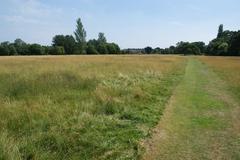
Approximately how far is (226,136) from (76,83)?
8128 millimetres

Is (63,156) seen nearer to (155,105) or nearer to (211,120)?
(211,120)

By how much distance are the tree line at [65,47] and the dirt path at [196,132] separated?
76502mm

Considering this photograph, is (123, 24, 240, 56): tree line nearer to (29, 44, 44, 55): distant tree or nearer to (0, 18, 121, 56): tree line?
(0, 18, 121, 56): tree line

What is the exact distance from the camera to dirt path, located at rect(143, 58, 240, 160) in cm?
588

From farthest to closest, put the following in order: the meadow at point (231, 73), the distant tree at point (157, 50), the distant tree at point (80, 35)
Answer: the distant tree at point (157, 50) → the distant tree at point (80, 35) → the meadow at point (231, 73)

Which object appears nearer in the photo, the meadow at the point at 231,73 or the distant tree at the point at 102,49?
the meadow at the point at 231,73

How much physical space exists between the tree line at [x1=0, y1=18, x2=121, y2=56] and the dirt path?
76.5m

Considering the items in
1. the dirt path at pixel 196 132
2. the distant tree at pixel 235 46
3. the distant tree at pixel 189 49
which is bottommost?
the distant tree at pixel 189 49

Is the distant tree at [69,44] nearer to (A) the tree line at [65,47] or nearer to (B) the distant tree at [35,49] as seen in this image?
(A) the tree line at [65,47]

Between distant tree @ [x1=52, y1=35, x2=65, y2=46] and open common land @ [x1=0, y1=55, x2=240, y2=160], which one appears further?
distant tree @ [x1=52, y1=35, x2=65, y2=46]

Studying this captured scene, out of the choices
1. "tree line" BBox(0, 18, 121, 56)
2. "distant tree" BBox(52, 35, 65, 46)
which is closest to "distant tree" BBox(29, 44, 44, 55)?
"tree line" BBox(0, 18, 121, 56)

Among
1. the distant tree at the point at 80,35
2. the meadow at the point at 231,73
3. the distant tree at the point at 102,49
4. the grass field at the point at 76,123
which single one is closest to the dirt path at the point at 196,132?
the grass field at the point at 76,123

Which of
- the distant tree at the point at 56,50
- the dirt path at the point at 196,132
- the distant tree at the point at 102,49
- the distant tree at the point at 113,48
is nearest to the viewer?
the dirt path at the point at 196,132

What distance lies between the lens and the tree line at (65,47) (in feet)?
279
